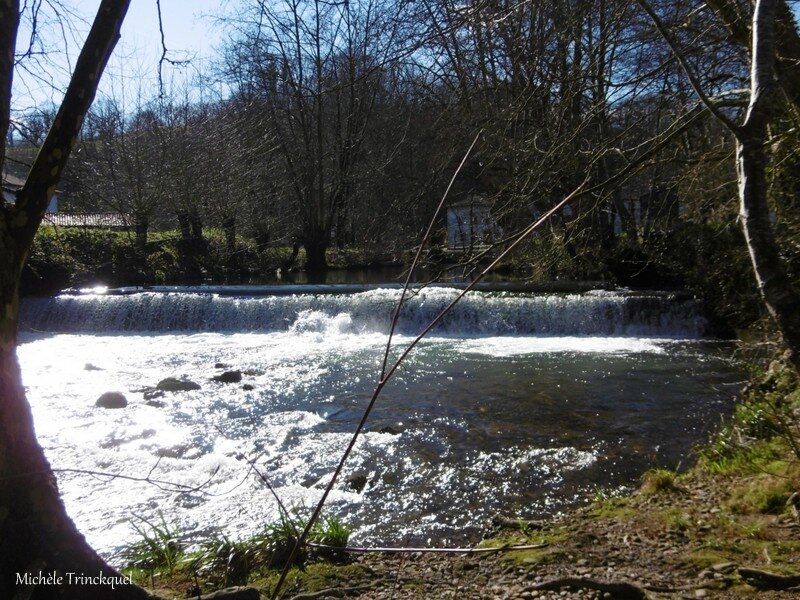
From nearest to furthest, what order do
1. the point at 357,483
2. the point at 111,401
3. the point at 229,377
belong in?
the point at 357,483
the point at 111,401
the point at 229,377

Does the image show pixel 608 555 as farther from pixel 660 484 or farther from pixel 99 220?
pixel 99 220

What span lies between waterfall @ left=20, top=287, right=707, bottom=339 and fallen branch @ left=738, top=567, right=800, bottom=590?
11226mm

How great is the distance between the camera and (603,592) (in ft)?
9.15

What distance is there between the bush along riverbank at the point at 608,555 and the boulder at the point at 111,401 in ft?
15.1

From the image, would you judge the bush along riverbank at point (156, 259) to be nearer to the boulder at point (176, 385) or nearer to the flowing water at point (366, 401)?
the flowing water at point (366, 401)

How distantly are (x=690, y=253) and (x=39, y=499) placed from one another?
13534 mm

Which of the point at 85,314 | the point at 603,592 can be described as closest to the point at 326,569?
the point at 603,592

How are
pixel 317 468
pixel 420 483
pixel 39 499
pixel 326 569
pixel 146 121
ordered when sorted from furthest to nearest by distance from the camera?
1. pixel 146 121
2. pixel 317 468
3. pixel 420 483
4. pixel 326 569
5. pixel 39 499

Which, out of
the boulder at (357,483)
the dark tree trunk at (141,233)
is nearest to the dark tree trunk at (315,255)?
the dark tree trunk at (141,233)

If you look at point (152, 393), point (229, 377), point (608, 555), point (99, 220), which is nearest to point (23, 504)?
point (608, 555)

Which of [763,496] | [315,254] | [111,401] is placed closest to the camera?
[763,496]

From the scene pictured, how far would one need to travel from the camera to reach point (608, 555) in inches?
133

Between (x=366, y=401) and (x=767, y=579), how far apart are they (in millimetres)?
6560

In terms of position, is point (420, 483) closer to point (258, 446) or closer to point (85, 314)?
point (258, 446)
